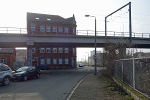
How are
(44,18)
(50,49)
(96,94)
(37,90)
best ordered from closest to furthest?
(96,94) → (37,90) → (50,49) → (44,18)

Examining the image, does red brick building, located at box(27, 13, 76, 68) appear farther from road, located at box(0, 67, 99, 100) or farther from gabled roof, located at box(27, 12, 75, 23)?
road, located at box(0, 67, 99, 100)

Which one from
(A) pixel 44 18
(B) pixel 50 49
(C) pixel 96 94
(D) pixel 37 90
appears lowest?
(D) pixel 37 90

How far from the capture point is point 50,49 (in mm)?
55281

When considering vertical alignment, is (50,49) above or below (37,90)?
above

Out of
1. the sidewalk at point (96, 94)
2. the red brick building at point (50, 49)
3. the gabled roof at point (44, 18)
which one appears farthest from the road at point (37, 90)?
the gabled roof at point (44, 18)

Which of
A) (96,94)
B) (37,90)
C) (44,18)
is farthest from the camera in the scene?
(44,18)

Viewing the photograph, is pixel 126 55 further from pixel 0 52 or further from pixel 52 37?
pixel 0 52

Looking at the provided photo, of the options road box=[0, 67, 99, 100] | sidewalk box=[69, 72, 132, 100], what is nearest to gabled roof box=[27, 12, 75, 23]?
road box=[0, 67, 99, 100]

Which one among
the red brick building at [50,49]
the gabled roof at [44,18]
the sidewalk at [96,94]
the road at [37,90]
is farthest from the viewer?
the gabled roof at [44,18]

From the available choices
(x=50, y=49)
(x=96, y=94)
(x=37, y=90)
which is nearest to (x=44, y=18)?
(x=50, y=49)

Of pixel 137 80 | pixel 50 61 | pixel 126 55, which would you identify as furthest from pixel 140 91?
pixel 50 61

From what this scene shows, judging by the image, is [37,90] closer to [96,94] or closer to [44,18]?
[96,94]

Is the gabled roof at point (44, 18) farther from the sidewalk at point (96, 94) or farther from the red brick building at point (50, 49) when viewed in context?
the sidewalk at point (96, 94)

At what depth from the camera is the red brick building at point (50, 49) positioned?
53.3 meters
